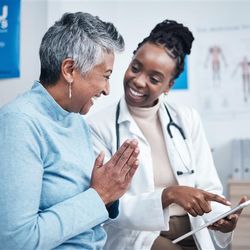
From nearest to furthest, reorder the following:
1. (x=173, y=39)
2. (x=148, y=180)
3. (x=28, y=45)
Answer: (x=148, y=180) → (x=173, y=39) → (x=28, y=45)

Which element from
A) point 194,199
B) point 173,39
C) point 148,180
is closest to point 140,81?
point 173,39

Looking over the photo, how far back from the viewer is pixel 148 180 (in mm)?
1271

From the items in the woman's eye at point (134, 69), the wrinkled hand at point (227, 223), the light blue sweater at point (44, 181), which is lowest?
the wrinkled hand at point (227, 223)

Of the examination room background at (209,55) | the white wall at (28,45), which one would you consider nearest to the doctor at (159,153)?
the white wall at (28,45)

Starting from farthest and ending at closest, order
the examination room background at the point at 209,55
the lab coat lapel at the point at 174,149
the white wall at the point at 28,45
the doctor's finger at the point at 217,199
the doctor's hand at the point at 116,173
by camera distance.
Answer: the examination room background at the point at 209,55 < the white wall at the point at 28,45 < the lab coat lapel at the point at 174,149 < the doctor's finger at the point at 217,199 < the doctor's hand at the point at 116,173

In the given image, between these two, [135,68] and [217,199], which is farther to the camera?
[135,68]

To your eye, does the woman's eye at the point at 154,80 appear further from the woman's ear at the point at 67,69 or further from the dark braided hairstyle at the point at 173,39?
the woman's ear at the point at 67,69

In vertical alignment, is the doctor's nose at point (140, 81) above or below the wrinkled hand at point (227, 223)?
above

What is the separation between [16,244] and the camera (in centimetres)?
78

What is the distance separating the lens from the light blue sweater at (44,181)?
2.56 feet

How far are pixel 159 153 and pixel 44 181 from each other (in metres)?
0.56

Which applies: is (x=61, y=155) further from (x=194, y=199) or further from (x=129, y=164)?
(x=194, y=199)

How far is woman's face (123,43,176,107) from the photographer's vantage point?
134 centimetres

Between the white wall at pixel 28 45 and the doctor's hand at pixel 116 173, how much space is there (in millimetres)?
925
